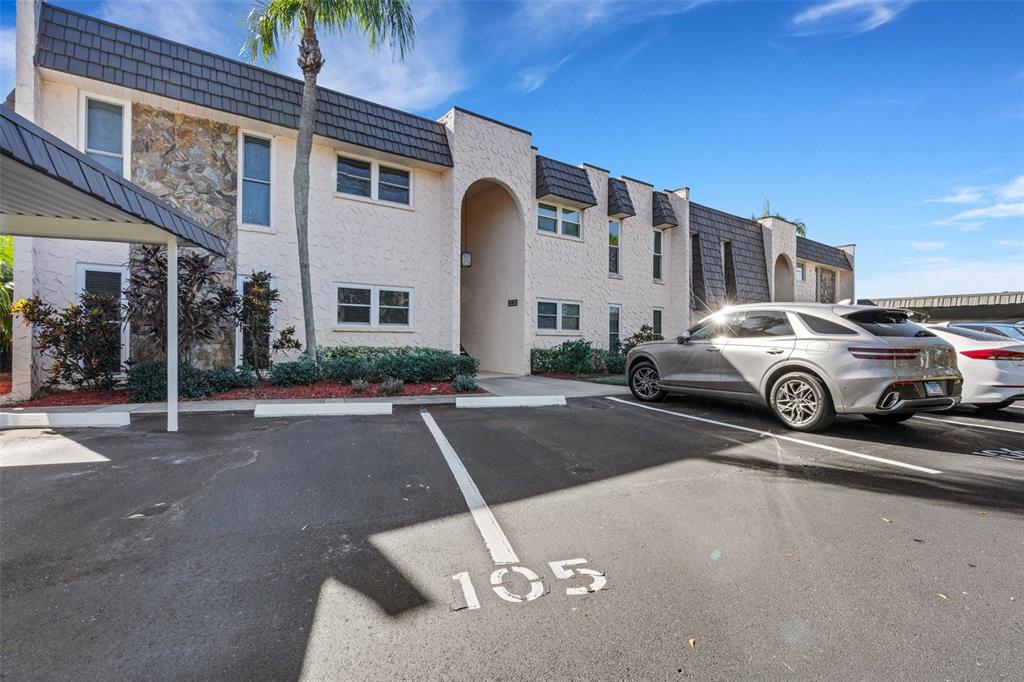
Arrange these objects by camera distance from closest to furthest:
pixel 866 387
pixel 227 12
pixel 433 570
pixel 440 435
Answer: pixel 433 570 → pixel 866 387 → pixel 440 435 → pixel 227 12

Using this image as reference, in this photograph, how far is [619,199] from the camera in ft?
52.9

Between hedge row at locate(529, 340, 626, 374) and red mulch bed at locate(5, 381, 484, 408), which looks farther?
hedge row at locate(529, 340, 626, 374)

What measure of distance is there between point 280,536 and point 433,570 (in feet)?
3.87

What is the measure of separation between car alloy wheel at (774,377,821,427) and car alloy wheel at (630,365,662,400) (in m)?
2.22

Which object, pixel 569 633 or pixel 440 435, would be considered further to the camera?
pixel 440 435

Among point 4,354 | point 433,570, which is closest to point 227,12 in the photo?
point 4,354

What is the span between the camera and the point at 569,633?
2.13 metres

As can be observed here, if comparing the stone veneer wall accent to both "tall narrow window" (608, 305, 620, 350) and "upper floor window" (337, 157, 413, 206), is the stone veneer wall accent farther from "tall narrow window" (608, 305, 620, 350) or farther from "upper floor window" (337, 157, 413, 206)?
"tall narrow window" (608, 305, 620, 350)

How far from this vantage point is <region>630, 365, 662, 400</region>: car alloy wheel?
340 inches

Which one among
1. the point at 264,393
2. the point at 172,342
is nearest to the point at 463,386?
the point at 264,393

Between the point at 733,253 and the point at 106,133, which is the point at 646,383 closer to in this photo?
the point at 106,133

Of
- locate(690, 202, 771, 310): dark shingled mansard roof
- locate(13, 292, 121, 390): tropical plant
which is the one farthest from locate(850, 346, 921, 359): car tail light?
locate(690, 202, 771, 310): dark shingled mansard roof

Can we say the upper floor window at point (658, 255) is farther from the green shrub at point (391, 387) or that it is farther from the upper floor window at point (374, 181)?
the green shrub at point (391, 387)

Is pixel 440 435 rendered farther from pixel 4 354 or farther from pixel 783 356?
pixel 4 354
